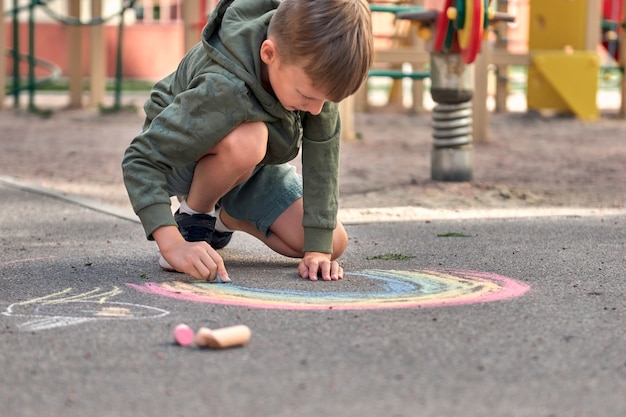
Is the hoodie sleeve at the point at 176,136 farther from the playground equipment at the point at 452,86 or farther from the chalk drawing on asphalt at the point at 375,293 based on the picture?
the playground equipment at the point at 452,86

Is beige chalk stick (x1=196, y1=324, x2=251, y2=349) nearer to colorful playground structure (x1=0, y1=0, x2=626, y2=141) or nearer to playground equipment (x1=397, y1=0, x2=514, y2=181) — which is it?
playground equipment (x1=397, y1=0, x2=514, y2=181)

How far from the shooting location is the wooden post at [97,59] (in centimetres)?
880

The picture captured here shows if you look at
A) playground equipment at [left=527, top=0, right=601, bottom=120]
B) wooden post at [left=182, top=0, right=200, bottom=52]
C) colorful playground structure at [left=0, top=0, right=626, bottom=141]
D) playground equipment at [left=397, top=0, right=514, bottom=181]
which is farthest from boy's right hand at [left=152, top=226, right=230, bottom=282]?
playground equipment at [left=527, top=0, right=601, bottom=120]

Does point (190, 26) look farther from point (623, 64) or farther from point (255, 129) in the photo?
point (255, 129)

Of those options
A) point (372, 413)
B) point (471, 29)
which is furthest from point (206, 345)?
point (471, 29)

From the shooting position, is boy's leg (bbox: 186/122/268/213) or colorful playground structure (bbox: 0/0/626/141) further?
colorful playground structure (bbox: 0/0/626/141)

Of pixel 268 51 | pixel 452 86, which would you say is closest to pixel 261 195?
pixel 268 51

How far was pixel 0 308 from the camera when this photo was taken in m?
2.16

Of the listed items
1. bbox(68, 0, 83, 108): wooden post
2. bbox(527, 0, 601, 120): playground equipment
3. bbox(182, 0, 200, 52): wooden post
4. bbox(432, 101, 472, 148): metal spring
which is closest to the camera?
bbox(432, 101, 472, 148): metal spring

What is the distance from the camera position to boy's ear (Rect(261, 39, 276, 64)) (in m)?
2.32

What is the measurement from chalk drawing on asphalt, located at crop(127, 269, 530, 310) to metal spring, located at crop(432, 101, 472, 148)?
197 centimetres

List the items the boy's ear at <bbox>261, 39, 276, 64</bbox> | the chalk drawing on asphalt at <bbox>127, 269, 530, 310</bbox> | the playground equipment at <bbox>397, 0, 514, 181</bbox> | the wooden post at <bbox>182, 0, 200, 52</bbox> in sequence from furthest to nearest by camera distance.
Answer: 1. the wooden post at <bbox>182, 0, 200, 52</bbox>
2. the playground equipment at <bbox>397, 0, 514, 181</bbox>
3. the boy's ear at <bbox>261, 39, 276, 64</bbox>
4. the chalk drawing on asphalt at <bbox>127, 269, 530, 310</bbox>

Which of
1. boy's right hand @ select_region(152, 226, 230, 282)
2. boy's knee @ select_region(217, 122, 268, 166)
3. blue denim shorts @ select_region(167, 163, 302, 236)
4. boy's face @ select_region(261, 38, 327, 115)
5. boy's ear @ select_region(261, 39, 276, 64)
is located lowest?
boy's right hand @ select_region(152, 226, 230, 282)

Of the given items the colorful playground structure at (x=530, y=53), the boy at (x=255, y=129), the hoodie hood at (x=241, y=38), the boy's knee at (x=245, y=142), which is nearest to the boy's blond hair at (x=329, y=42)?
the boy at (x=255, y=129)
